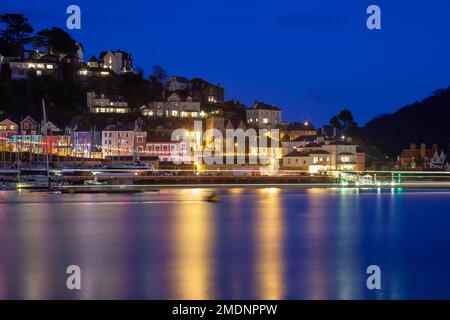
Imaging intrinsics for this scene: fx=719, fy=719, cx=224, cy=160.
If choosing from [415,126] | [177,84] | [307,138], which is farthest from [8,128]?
[415,126]

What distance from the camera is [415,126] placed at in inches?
3056

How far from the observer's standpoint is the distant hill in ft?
240

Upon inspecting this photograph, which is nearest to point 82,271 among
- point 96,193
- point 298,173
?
point 96,193

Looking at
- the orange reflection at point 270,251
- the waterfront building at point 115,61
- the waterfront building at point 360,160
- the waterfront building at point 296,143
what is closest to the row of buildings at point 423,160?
the waterfront building at point 360,160

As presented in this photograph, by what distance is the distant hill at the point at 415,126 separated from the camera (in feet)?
240

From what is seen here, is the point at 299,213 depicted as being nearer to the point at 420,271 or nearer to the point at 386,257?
the point at 386,257

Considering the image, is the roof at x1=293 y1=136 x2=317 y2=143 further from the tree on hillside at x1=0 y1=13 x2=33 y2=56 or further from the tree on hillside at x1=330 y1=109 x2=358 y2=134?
the tree on hillside at x1=0 y1=13 x2=33 y2=56

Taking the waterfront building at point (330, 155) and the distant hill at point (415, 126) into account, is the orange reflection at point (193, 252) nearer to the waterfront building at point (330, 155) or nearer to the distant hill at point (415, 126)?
the waterfront building at point (330, 155)

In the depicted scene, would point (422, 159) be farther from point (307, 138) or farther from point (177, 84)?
point (177, 84)

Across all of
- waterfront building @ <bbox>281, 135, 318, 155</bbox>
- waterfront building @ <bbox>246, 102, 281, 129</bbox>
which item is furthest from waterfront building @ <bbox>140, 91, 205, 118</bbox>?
waterfront building @ <bbox>281, 135, 318, 155</bbox>

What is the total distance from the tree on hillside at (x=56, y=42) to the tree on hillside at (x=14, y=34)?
46.6 inches

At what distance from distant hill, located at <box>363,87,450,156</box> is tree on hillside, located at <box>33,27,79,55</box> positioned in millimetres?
30882

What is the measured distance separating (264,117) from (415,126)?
2223 centimetres

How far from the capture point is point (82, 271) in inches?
564
